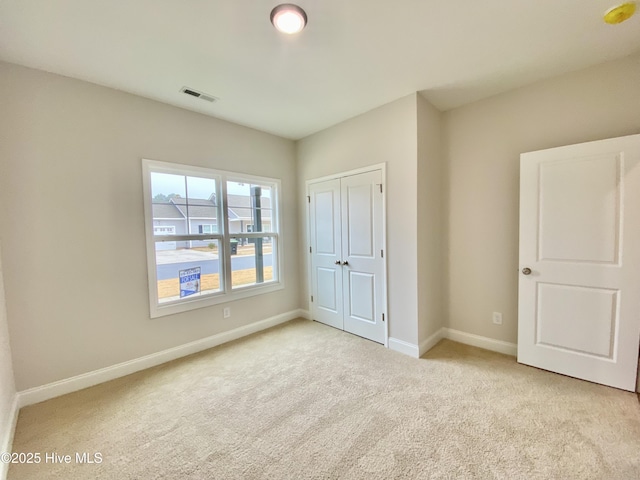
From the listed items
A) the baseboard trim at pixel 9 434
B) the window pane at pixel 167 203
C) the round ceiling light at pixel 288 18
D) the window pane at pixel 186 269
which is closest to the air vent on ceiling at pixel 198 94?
the window pane at pixel 167 203

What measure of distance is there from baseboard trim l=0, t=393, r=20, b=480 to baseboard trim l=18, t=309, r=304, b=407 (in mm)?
111

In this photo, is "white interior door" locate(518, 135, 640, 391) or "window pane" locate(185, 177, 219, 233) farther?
"window pane" locate(185, 177, 219, 233)

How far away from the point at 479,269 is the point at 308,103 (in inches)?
103

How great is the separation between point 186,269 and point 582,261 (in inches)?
150

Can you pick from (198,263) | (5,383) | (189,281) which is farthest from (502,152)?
(5,383)

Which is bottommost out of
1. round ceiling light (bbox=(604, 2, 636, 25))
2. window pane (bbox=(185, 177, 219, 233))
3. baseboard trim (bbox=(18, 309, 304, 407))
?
baseboard trim (bbox=(18, 309, 304, 407))

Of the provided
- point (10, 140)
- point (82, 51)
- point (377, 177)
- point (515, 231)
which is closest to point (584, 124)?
point (515, 231)

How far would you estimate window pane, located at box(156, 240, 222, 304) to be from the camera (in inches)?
107

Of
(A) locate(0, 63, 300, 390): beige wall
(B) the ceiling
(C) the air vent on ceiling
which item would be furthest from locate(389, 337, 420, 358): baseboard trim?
(C) the air vent on ceiling

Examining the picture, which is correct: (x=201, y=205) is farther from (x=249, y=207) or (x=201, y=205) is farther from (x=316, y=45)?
(x=316, y=45)

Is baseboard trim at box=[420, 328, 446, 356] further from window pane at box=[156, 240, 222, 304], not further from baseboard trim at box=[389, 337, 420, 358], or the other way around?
window pane at box=[156, 240, 222, 304]

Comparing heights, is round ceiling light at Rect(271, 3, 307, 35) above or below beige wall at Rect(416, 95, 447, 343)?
above

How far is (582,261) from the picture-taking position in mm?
2154

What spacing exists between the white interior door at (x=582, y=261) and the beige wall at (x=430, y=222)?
774mm
